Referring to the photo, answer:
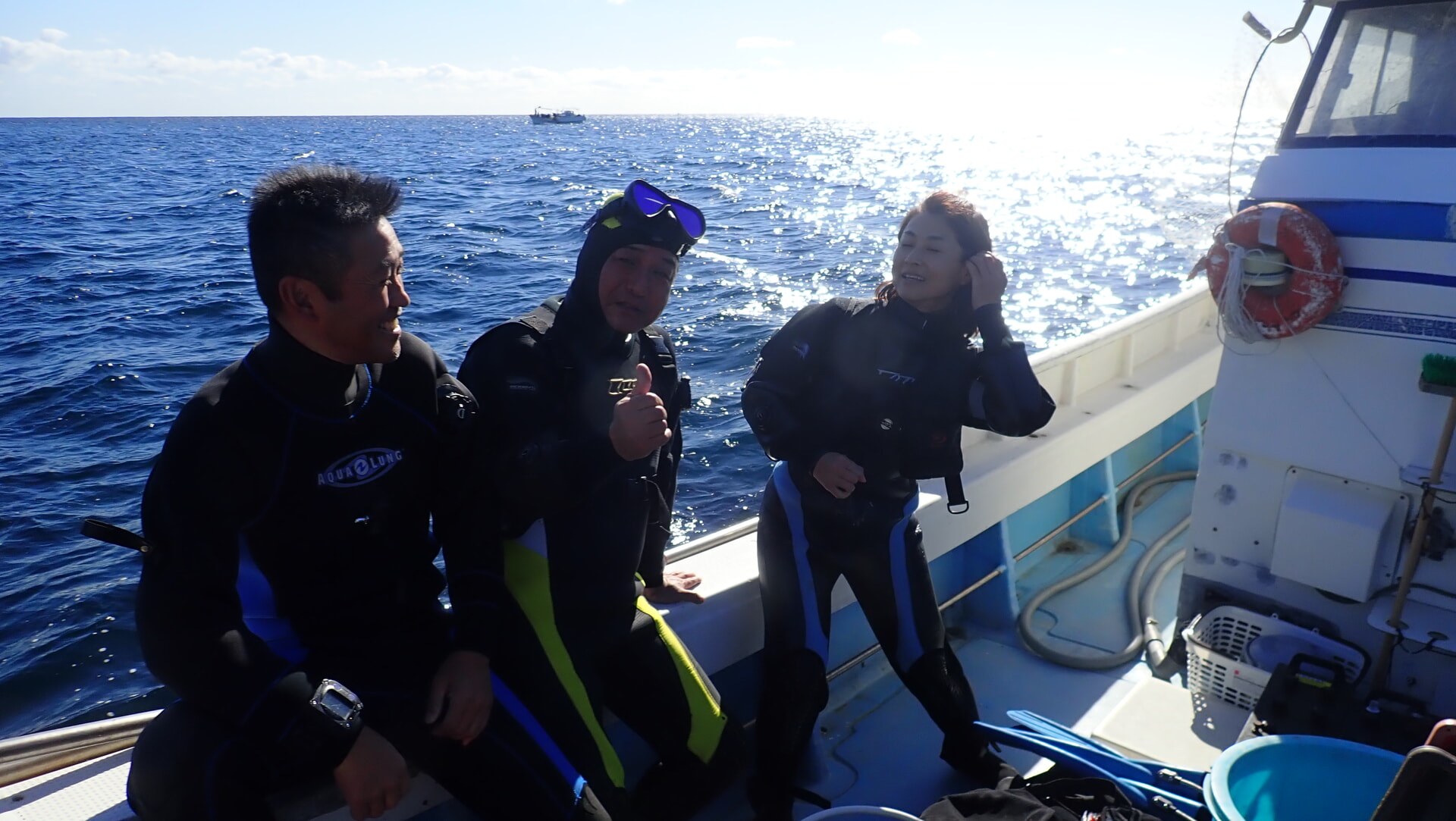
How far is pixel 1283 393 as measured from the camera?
287 centimetres

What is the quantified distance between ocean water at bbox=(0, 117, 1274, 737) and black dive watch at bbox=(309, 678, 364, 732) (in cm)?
153

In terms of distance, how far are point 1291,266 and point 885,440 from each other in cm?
134

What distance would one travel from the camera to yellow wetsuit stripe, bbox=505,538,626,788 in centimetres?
199

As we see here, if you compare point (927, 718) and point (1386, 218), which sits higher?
point (1386, 218)

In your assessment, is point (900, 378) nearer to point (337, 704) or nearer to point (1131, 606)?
point (337, 704)

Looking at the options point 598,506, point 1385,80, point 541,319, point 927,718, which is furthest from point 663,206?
point 1385,80

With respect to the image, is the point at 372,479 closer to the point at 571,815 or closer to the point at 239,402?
the point at 239,402

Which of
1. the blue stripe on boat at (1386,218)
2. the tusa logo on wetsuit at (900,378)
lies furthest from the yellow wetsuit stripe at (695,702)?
the blue stripe on boat at (1386,218)

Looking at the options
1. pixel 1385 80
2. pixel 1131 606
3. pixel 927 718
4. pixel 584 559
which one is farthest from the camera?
pixel 1131 606

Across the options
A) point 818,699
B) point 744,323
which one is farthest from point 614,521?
point 744,323

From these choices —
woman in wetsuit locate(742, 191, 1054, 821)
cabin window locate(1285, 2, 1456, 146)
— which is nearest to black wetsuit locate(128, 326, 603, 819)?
woman in wetsuit locate(742, 191, 1054, 821)

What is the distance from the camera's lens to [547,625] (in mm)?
2018

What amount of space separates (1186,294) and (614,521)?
4.19 meters

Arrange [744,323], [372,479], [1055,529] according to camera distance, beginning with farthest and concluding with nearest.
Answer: [744,323], [1055,529], [372,479]
